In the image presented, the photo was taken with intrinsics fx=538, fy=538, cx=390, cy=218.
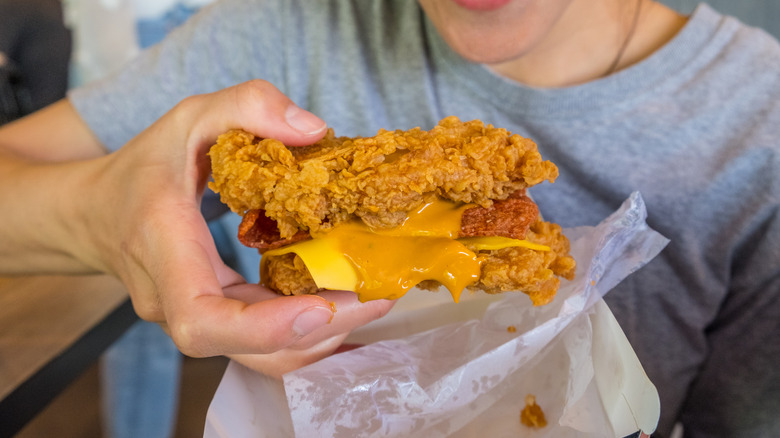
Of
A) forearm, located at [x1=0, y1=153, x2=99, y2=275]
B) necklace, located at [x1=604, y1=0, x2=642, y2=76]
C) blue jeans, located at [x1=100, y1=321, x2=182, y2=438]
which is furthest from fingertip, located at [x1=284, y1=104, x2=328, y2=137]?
blue jeans, located at [x1=100, y1=321, x2=182, y2=438]

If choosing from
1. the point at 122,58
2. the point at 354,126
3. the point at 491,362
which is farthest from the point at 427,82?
the point at 122,58

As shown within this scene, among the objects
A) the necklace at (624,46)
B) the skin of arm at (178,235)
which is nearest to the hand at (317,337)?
the skin of arm at (178,235)

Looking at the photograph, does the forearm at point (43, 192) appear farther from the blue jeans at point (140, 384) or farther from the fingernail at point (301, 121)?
the blue jeans at point (140, 384)

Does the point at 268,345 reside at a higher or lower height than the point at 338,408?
higher

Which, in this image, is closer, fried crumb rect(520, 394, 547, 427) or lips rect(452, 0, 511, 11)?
fried crumb rect(520, 394, 547, 427)

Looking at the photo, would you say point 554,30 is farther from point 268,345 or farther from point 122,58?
point 122,58

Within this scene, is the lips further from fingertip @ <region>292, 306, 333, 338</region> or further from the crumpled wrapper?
fingertip @ <region>292, 306, 333, 338</region>
